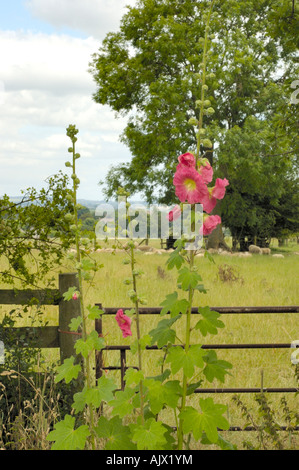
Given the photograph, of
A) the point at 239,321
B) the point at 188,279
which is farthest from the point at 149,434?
the point at 239,321

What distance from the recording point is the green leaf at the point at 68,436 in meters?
2.26

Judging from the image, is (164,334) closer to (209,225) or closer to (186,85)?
(209,225)

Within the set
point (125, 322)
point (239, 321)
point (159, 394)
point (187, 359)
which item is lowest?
point (239, 321)

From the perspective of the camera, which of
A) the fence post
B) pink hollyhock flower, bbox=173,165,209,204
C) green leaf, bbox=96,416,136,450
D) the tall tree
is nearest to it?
pink hollyhock flower, bbox=173,165,209,204

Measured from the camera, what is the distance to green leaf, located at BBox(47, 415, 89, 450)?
7.43 ft

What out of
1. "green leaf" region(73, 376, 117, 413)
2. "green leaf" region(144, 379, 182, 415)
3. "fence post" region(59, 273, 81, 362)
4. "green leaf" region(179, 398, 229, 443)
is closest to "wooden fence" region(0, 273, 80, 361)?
"fence post" region(59, 273, 81, 362)

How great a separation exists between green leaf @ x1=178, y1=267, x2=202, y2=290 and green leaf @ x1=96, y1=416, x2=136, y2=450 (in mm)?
806

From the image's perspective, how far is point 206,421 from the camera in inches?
88.3

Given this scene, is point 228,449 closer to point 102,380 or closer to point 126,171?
point 102,380

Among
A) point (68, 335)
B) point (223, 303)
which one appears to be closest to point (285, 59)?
point (223, 303)

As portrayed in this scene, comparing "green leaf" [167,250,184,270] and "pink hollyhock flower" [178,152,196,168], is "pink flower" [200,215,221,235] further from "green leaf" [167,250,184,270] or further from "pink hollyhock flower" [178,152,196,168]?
"pink hollyhock flower" [178,152,196,168]

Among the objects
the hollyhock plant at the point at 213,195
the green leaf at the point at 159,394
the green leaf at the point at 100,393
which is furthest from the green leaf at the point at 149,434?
the hollyhock plant at the point at 213,195

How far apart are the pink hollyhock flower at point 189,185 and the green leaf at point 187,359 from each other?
69 centimetres

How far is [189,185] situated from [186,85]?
21.4 m
